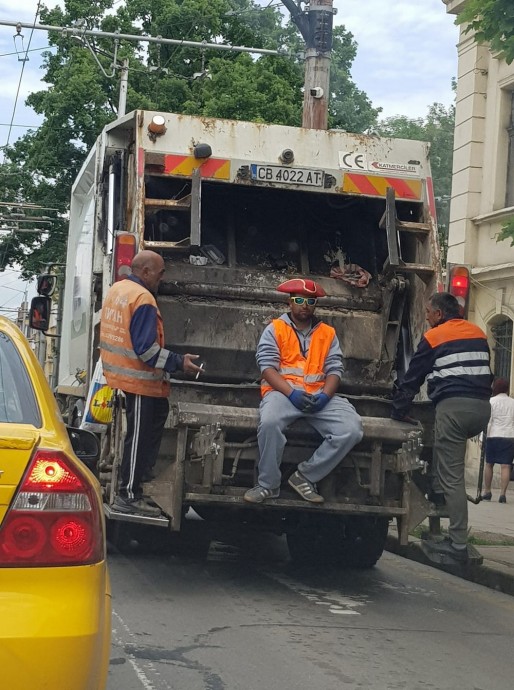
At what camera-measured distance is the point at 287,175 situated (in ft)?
26.6

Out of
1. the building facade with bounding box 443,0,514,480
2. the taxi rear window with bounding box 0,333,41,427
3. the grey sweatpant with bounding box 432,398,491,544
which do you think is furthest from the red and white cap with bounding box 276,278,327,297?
the building facade with bounding box 443,0,514,480

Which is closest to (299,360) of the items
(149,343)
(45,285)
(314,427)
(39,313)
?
(314,427)

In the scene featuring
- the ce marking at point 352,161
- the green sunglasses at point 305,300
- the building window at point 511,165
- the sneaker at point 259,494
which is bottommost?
the sneaker at point 259,494

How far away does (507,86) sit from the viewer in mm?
17953

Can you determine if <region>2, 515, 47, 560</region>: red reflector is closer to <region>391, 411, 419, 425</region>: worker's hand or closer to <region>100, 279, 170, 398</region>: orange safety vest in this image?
<region>100, 279, 170, 398</region>: orange safety vest

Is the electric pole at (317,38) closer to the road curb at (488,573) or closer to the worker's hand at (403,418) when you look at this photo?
the road curb at (488,573)

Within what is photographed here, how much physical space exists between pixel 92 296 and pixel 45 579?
6.21 metres

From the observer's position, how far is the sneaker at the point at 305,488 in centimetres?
680

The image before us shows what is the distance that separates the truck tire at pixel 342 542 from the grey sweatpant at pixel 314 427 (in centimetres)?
111

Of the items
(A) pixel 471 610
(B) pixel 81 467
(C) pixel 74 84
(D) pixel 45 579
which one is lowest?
(A) pixel 471 610

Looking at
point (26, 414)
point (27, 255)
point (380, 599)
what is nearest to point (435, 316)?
point (380, 599)

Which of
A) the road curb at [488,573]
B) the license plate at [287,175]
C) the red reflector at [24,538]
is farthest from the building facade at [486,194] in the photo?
the red reflector at [24,538]

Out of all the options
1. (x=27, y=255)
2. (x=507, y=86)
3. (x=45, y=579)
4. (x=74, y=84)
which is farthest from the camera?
(x=27, y=255)

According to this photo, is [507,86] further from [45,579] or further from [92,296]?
[45,579]
